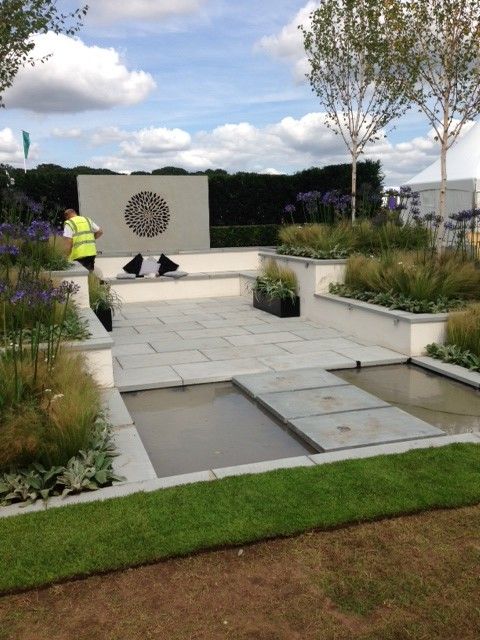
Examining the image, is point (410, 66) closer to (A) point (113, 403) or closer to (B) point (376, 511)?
(A) point (113, 403)

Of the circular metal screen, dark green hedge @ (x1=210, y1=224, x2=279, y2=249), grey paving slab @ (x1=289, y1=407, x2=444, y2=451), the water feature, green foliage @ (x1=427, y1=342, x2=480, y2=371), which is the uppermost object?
the circular metal screen

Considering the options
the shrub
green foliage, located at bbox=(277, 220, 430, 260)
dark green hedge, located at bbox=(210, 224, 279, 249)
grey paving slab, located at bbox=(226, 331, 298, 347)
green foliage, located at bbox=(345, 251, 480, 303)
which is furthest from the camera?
dark green hedge, located at bbox=(210, 224, 279, 249)

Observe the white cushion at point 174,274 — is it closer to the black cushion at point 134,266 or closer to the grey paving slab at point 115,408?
the black cushion at point 134,266

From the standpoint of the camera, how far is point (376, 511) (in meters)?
3.22

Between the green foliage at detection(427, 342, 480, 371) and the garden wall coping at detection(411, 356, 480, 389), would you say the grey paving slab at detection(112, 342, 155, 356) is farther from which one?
the green foliage at detection(427, 342, 480, 371)

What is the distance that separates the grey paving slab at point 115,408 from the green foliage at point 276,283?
455 cm

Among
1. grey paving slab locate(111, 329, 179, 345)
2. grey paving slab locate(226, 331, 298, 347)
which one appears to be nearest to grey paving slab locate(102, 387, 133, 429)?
grey paving slab locate(111, 329, 179, 345)

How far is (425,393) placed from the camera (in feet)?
18.1

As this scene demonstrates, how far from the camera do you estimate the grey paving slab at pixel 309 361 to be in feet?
20.7

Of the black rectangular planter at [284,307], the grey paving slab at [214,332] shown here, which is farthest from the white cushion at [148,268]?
the grey paving slab at [214,332]

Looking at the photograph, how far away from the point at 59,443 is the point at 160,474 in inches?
26.5

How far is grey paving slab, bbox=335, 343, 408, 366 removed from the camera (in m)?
6.54

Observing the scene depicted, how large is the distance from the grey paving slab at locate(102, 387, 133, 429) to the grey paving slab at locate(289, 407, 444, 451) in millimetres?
1300

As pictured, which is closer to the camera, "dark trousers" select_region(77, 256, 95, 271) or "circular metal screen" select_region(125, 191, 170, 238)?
"dark trousers" select_region(77, 256, 95, 271)
